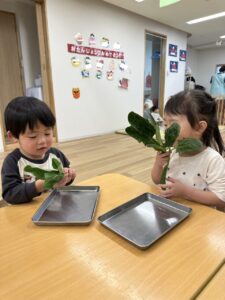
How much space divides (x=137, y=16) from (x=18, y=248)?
4417mm

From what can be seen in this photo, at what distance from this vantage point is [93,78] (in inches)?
140

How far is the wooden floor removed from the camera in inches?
86.6

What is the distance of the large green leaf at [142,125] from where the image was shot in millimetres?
576

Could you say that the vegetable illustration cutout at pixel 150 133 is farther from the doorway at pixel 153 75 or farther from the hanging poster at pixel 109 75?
the doorway at pixel 153 75

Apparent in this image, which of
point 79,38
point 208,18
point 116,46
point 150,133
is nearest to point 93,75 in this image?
point 79,38

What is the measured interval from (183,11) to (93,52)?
1.74 metres

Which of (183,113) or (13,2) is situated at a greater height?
(13,2)

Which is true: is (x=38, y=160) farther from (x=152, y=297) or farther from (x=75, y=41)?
(x=75, y=41)

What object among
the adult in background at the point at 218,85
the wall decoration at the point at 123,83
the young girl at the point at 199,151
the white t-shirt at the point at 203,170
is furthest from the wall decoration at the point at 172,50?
the white t-shirt at the point at 203,170

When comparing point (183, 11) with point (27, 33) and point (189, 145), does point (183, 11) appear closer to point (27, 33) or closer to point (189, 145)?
point (27, 33)

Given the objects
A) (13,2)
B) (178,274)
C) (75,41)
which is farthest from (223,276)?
(13,2)

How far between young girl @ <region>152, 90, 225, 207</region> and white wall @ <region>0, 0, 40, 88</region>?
11.1ft

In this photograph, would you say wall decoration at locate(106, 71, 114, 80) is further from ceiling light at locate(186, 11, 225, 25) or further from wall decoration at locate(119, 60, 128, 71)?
ceiling light at locate(186, 11, 225, 25)

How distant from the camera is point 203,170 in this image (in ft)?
2.58
